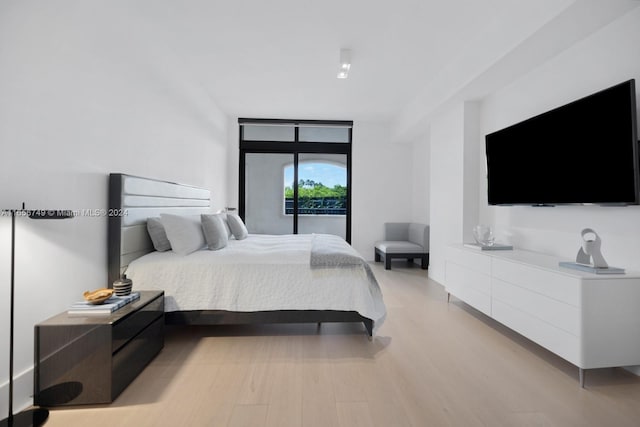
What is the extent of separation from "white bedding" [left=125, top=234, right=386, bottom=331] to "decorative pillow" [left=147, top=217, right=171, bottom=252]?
0.18 metres

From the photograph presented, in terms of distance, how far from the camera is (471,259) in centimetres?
292

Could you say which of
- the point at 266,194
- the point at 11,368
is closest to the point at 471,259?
the point at 11,368

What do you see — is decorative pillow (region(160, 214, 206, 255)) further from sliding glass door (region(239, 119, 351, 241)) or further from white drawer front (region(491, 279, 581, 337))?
sliding glass door (region(239, 119, 351, 241))

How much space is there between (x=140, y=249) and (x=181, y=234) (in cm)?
36

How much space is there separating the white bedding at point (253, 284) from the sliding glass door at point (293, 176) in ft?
11.5

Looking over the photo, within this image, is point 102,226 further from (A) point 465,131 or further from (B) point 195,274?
(A) point 465,131

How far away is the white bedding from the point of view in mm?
2328

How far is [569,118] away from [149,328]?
10.8 feet

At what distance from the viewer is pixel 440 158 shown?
14.0 ft

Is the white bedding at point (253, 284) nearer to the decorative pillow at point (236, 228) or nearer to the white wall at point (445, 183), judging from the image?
the decorative pillow at point (236, 228)

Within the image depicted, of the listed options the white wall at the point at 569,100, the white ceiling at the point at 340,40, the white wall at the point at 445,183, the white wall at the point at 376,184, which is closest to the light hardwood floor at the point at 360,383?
the white wall at the point at 569,100

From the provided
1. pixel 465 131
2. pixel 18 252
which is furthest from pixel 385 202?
pixel 18 252

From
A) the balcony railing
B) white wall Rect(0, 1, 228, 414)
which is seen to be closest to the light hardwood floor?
white wall Rect(0, 1, 228, 414)

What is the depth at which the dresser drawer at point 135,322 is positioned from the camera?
5.45 ft
